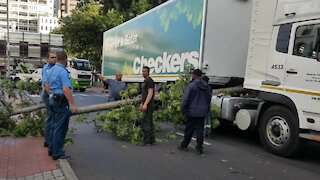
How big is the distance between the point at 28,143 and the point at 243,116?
4.58m

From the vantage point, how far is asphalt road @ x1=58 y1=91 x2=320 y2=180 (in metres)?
6.56

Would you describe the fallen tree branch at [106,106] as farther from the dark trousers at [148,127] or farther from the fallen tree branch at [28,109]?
the fallen tree branch at [28,109]

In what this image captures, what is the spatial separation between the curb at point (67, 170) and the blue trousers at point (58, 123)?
0.26 m

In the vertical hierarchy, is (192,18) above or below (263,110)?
above

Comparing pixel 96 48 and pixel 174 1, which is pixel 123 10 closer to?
pixel 96 48

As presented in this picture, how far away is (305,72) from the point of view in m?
7.55

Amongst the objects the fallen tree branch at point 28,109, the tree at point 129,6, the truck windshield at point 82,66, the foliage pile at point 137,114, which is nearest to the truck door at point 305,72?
the foliage pile at point 137,114

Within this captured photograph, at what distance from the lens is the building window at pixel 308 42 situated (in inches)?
292

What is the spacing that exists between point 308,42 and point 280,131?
1.78 metres

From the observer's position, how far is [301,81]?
25.0 ft

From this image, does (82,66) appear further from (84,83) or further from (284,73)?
(284,73)

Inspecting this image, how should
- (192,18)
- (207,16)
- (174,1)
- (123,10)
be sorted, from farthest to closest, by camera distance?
(123,10), (174,1), (192,18), (207,16)

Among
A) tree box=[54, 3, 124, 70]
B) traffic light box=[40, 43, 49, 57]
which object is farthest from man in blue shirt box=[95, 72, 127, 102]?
tree box=[54, 3, 124, 70]

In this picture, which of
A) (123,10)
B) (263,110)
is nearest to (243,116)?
(263,110)
